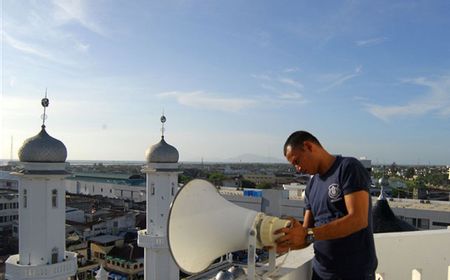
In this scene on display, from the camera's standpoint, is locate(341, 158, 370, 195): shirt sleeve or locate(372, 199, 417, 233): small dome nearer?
locate(341, 158, 370, 195): shirt sleeve

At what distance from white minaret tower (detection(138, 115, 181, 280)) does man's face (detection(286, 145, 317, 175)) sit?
1010 cm

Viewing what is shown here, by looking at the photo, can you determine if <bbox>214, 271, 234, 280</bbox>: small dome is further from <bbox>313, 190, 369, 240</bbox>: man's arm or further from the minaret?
the minaret

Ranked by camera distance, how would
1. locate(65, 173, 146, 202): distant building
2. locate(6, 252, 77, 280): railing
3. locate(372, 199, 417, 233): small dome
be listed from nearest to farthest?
locate(372, 199, 417, 233): small dome < locate(6, 252, 77, 280): railing < locate(65, 173, 146, 202): distant building

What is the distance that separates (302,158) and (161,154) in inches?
405

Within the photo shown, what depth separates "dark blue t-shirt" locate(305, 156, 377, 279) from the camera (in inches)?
86.4

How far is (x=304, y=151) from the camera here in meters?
2.31

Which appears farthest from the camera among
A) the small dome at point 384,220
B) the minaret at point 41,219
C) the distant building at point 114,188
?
the distant building at point 114,188

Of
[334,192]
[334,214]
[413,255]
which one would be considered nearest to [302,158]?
[334,192]

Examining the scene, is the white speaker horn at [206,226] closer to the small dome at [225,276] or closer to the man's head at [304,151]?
the small dome at [225,276]

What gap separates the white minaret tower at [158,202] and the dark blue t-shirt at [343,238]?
10.0 metres

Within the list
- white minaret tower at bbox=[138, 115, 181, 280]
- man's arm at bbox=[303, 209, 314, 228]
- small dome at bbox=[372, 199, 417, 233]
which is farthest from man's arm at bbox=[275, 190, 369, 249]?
white minaret tower at bbox=[138, 115, 181, 280]

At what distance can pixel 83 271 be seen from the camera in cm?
2053

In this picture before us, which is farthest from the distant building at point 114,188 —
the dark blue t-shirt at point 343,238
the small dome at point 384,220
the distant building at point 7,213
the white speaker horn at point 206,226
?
the dark blue t-shirt at point 343,238

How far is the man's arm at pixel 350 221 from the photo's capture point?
206cm
